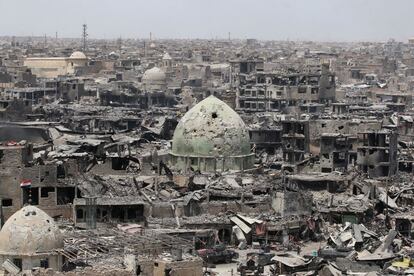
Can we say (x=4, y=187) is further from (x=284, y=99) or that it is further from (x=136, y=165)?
(x=284, y=99)

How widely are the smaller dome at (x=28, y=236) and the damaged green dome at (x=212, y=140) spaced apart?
547 inches

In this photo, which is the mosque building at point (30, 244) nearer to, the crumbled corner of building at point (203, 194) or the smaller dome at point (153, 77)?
the crumbled corner of building at point (203, 194)

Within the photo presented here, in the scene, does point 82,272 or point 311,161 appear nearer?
point 82,272

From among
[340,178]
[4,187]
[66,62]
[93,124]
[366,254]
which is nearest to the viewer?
[366,254]

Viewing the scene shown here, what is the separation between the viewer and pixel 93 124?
55.6 m

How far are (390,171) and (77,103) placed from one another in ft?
107

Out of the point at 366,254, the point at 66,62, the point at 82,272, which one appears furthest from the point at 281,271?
the point at 66,62

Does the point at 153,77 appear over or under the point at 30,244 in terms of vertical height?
under

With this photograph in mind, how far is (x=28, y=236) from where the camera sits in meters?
23.1

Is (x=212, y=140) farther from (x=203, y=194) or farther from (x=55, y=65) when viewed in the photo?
(x=55, y=65)

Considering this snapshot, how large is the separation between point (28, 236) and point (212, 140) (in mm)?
14430

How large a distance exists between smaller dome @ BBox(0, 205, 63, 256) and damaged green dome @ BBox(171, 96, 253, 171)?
547 inches

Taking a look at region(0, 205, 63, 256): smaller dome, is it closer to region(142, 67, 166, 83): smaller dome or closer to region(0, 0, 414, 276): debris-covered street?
region(0, 0, 414, 276): debris-covered street

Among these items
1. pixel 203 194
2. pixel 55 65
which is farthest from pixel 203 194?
pixel 55 65
